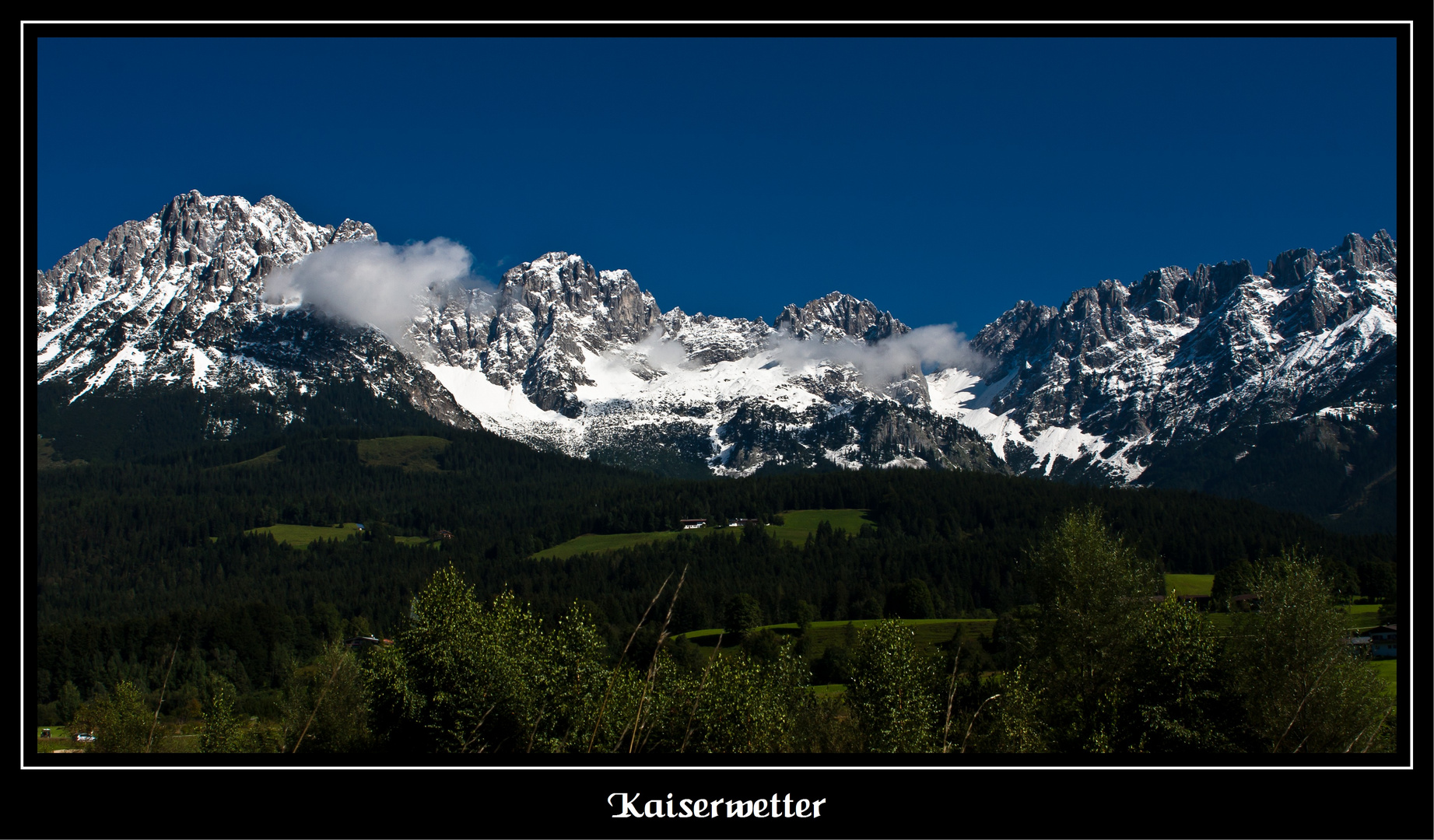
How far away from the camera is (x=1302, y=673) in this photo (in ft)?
84.9

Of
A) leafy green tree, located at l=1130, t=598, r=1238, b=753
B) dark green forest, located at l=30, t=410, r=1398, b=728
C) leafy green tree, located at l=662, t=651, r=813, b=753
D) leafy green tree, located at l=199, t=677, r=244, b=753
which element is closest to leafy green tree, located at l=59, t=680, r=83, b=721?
dark green forest, located at l=30, t=410, r=1398, b=728

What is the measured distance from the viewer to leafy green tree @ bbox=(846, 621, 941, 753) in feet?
89.9

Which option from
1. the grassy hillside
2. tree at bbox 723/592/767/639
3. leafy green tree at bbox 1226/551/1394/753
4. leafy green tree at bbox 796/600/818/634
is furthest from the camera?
the grassy hillside

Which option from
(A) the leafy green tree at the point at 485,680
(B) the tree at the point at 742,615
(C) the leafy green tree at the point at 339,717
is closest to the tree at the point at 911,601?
(B) the tree at the point at 742,615

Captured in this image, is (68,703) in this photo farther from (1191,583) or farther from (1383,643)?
(1191,583)

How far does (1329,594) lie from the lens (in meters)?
30.4

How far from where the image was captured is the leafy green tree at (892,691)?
2739 cm

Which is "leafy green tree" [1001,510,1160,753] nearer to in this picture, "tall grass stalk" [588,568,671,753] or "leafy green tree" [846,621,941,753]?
"leafy green tree" [846,621,941,753]

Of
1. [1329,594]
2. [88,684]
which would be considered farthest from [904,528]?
[1329,594]

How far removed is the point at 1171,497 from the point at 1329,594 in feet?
583

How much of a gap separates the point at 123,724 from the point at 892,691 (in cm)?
4448

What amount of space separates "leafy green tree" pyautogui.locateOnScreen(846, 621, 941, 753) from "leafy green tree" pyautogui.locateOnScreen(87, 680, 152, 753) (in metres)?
35.6

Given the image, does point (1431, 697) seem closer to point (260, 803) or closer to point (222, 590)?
point (260, 803)
